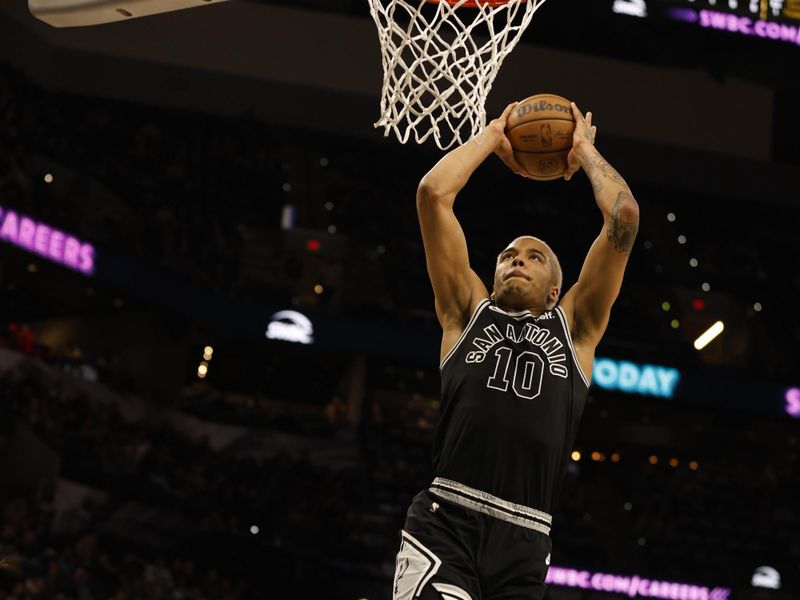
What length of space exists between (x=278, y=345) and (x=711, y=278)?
827 centimetres

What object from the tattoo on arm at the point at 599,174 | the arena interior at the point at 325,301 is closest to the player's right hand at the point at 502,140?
the tattoo on arm at the point at 599,174

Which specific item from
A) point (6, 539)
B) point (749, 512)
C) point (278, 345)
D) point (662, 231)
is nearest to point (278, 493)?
point (6, 539)

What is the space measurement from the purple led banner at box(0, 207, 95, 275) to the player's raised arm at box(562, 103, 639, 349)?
13.3 m

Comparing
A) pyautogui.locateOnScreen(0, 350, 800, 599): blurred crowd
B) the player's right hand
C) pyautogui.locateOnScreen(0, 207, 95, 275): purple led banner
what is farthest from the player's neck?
pyautogui.locateOnScreen(0, 207, 95, 275): purple led banner

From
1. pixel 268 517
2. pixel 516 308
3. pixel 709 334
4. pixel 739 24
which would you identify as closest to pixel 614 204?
pixel 516 308

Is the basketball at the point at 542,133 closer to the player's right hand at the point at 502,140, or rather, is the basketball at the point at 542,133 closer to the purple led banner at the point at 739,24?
the player's right hand at the point at 502,140

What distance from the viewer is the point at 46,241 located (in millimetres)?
16328

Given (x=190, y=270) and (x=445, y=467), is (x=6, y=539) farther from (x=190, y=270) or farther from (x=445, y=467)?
(x=445, y=467)

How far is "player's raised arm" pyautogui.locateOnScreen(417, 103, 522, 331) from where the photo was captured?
3.80 m

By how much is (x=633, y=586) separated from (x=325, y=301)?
693cm

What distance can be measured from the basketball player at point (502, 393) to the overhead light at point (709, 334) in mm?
17390

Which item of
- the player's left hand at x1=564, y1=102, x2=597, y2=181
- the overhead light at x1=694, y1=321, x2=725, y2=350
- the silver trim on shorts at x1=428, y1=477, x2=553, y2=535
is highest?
the overhead light at x1=694, y1=321, x2=725, y2=350

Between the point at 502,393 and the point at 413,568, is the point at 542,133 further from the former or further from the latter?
the point at 413,568

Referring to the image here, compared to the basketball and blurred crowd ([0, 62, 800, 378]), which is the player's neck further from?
blurred crowd ([0, 62, 800, 378])
